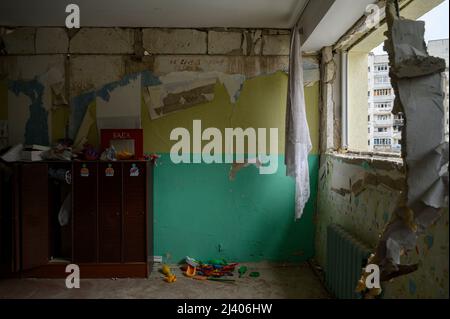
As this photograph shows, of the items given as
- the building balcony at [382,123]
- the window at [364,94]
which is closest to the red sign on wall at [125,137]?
the window at [364,94]

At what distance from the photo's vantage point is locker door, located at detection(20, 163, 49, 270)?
10.7ft

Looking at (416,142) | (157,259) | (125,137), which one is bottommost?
(157,259)

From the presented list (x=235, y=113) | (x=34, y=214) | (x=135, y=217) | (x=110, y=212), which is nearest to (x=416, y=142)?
(x=235, y=113)

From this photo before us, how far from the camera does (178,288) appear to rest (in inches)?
124

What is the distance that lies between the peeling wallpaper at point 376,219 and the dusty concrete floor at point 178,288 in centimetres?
41

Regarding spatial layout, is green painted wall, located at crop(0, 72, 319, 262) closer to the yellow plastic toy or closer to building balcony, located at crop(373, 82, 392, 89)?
the yellow plastic toy

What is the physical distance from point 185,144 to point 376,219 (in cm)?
204

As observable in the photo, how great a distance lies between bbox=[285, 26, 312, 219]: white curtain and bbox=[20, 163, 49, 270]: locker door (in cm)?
229

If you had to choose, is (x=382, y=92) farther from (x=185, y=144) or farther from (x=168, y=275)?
(x=168, y=275)

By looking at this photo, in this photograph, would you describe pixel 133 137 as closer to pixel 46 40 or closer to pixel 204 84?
pixel 204 84

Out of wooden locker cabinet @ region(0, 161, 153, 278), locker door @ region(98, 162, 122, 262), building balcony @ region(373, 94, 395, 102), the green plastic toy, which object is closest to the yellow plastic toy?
wooden locker cabinet @ region(0, 161, 153, 278)

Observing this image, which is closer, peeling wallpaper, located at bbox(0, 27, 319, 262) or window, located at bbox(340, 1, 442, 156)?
window, located at bbox(340, 1, 442, 156)
